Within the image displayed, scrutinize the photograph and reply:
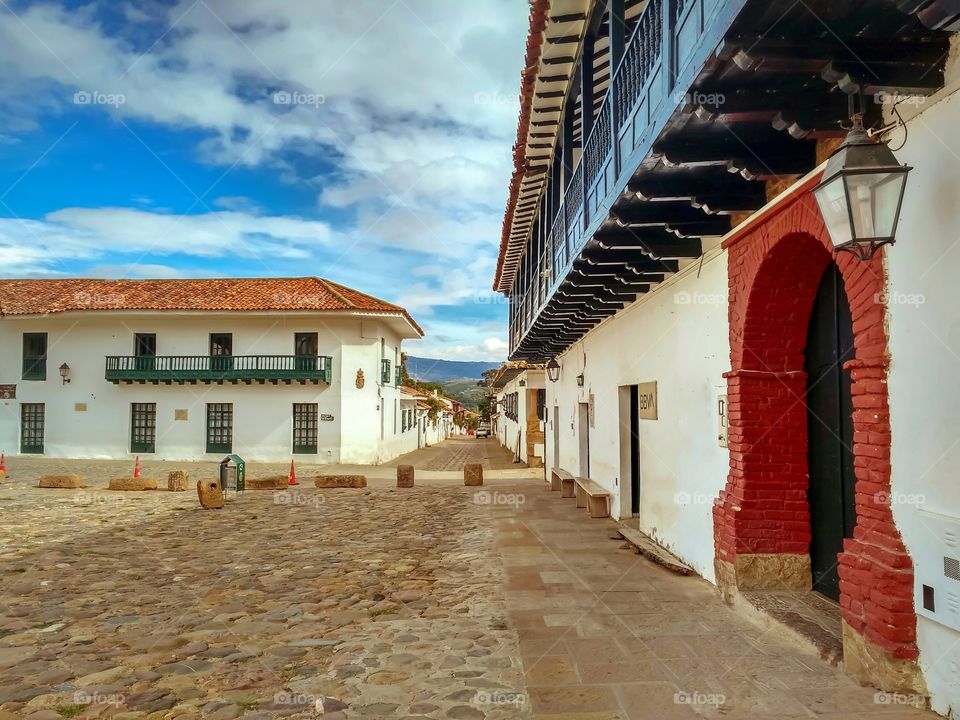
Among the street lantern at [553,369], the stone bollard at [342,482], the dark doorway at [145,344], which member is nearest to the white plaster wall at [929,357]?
the street lantern at [553,369]

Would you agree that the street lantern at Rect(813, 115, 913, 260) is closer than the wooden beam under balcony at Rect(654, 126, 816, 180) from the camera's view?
Yes

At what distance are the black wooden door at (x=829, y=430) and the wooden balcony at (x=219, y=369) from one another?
19.9 meters

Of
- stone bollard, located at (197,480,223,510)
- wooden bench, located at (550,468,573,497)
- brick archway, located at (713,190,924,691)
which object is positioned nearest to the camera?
brick archway, located at (713,190,924,691)

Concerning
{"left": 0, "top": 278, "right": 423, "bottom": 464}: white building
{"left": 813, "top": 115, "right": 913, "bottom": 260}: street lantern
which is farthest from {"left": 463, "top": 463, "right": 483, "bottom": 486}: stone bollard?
{"left": 813, "top": 115, "right": 913, "bottom": 260}: street lantern

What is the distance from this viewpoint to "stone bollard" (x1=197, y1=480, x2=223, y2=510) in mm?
12555

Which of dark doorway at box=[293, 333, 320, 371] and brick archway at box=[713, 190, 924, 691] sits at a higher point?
dark doorway at box=[293, 333, 320, 371]

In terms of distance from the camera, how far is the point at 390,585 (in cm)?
674

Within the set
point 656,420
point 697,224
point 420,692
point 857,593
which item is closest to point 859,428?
point 857,593

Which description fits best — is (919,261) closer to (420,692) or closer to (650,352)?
(420,692)

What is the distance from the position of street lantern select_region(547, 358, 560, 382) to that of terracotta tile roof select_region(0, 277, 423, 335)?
8383mm

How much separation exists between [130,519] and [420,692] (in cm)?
923

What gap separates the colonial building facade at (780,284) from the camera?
10.2 ft

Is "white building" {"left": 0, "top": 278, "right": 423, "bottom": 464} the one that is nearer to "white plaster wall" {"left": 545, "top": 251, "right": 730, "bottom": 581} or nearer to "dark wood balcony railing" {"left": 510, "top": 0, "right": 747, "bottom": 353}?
"white plaster wall" {"left": 545, "top": 251, "right": 730, "bottom": 581}

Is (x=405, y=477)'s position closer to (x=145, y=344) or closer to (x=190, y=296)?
(x=190, y=296)
